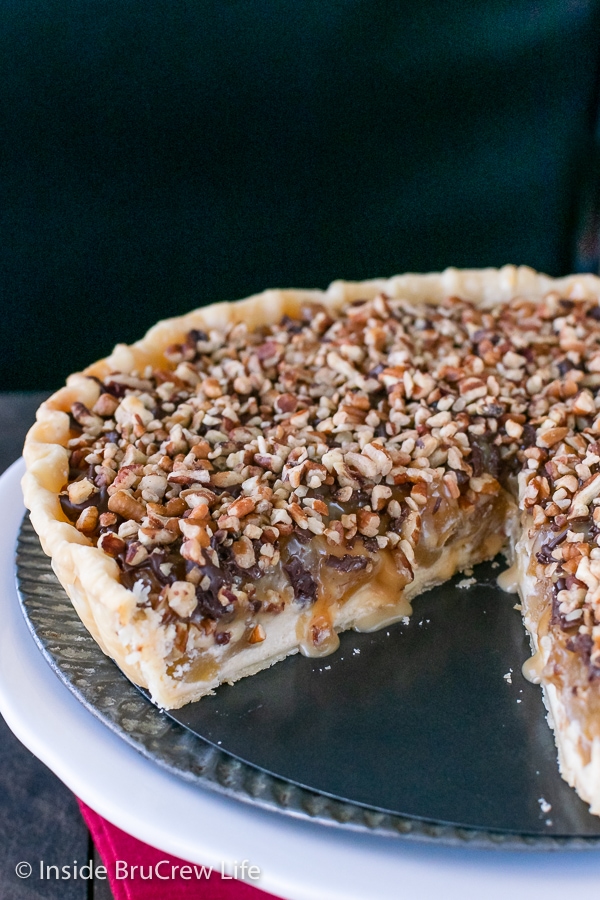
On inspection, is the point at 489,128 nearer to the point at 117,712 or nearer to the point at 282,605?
the point at 282,605

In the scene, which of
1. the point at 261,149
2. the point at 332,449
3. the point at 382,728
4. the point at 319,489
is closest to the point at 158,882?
the point at 382,728

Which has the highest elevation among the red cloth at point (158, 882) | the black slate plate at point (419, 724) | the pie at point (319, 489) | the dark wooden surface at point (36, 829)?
the pie at point (319, 489)

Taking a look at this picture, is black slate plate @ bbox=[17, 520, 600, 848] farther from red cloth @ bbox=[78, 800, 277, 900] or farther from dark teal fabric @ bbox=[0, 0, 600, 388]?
dark teal fabric @ bbox=[0, 0, 600, 388]

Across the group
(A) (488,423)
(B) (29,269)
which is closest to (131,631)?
(A) (488,423)

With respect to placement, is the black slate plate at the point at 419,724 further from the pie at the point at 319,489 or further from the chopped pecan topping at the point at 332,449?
the chopped pecan topping at the point at 332,449

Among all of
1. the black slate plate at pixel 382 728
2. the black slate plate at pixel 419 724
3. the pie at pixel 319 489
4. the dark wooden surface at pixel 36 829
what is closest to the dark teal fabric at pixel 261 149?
the pie at pixel 319 489

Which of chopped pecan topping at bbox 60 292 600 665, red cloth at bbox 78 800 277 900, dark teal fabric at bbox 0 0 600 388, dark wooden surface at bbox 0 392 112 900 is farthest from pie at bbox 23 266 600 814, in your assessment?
dark teal fabric at bbox 0 0 600 388
